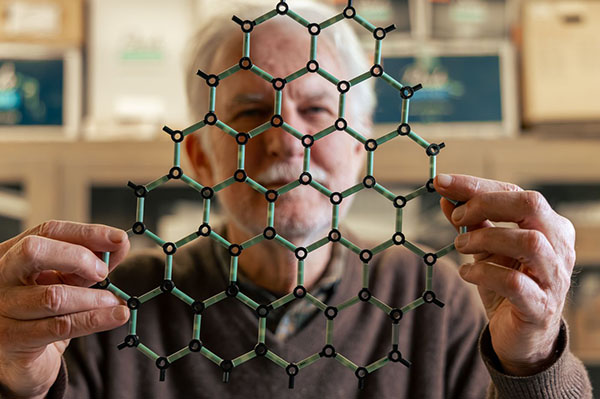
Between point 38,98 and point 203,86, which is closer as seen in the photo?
point 203,86

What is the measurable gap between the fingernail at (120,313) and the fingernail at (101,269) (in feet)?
0.10

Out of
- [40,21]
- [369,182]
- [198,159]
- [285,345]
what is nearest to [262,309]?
[369,182]

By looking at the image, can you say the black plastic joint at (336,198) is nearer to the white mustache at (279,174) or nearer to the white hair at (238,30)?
Answer: the white mustache at (279,174)

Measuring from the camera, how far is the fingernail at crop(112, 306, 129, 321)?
574 mm

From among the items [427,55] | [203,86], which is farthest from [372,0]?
[203,86]

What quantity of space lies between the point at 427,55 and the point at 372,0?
0.64ft

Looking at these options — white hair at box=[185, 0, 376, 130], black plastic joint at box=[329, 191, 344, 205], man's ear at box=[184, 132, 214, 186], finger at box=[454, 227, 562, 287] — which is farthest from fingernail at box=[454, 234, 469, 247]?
man's ear at box=[184, 132, 214, 186]

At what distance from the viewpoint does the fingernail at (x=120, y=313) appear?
1.88ft

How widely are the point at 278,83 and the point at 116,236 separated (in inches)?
7.0

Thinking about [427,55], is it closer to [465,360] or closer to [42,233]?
[465,360]

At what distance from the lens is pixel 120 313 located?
58 centimetres

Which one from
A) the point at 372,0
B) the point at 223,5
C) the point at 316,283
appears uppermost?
the point at 372,0

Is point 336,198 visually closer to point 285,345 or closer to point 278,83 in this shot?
point 278,83

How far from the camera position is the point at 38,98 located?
1806 millimetres
